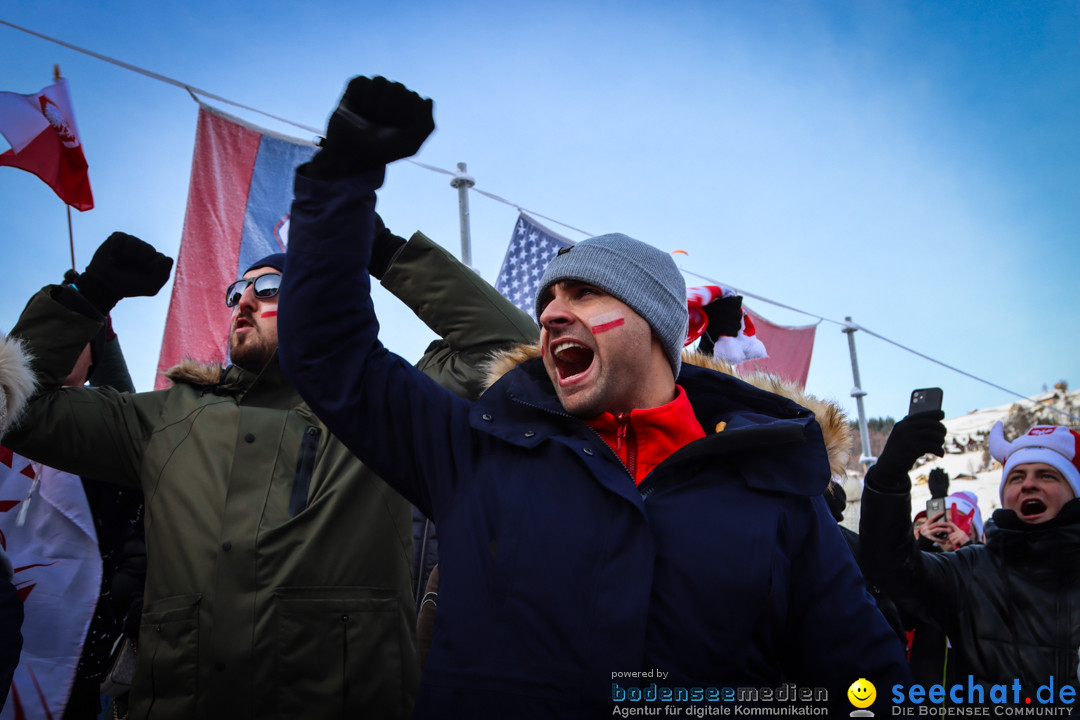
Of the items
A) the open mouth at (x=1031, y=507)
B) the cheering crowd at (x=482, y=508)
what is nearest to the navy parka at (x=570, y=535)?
the cheering crowd at (x=482, y=508)

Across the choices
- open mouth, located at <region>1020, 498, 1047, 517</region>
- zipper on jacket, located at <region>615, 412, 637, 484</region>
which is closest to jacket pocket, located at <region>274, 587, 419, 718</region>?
zipper on jacket, located at <region>615, 412, 637, 484</region>

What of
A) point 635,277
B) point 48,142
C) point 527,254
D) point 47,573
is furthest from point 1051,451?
point 48,142

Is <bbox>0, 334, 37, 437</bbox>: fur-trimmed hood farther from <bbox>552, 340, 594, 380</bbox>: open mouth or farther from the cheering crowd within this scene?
<bbox>552, 340, 594, 380</bbox>: open mouth

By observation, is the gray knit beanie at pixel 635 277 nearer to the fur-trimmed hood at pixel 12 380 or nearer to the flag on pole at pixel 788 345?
the fur-trimmed hood at pixel 12 380

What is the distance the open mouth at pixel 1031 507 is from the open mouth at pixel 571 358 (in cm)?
305

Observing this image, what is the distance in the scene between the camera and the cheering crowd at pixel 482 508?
67.7 inches

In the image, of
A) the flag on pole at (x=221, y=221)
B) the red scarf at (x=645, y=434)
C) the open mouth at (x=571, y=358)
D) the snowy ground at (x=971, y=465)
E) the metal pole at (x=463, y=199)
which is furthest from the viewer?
the snowy ground at (x=971, y=465)

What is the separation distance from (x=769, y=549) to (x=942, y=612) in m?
2.34

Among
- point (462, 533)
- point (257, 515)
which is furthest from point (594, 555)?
point (257, 515)

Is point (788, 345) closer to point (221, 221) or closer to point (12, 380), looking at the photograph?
point (221, 221)

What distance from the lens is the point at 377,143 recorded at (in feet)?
5.66

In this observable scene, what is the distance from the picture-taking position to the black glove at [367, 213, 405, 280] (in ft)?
10.7

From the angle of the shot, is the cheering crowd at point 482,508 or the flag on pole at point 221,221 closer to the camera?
the cheering crowd at point 482,508

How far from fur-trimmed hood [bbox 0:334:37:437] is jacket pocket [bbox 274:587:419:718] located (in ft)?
3.53
